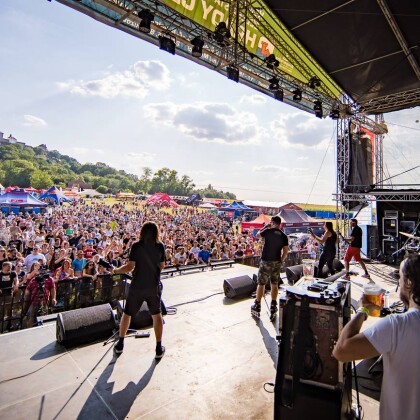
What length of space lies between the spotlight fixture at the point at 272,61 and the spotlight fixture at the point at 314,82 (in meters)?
1.92

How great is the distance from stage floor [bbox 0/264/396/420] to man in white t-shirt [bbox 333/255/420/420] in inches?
57.2

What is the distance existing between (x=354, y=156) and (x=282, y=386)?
38.5ft

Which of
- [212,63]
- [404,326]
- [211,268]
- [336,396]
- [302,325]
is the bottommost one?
[211,268]

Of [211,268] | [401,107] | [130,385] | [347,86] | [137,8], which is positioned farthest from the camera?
[401,107]

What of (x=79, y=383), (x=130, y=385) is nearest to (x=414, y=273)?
(x=130, y=385)

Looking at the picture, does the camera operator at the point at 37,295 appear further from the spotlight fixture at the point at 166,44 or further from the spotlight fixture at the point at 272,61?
the spotlight fixture at the point at 272,61

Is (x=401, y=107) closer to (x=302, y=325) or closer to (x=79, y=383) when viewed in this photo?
(x=302, y=325)

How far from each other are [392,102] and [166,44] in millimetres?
9289

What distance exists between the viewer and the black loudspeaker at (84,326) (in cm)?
370

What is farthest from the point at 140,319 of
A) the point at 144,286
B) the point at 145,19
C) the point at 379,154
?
the point at 379,154

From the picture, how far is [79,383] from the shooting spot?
2949mm

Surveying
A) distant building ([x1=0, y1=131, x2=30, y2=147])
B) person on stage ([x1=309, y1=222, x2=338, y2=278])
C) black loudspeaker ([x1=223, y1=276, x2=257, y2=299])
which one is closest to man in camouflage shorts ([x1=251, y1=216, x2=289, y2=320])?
black loudspeaker ([x1=223, y1=276, x2=257, y2=299])

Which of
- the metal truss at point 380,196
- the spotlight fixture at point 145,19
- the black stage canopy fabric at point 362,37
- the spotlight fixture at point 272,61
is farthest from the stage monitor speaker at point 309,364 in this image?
the metal truss at point 380,196

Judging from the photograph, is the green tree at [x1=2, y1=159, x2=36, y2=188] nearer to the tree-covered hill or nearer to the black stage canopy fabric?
the tree-covered hill
